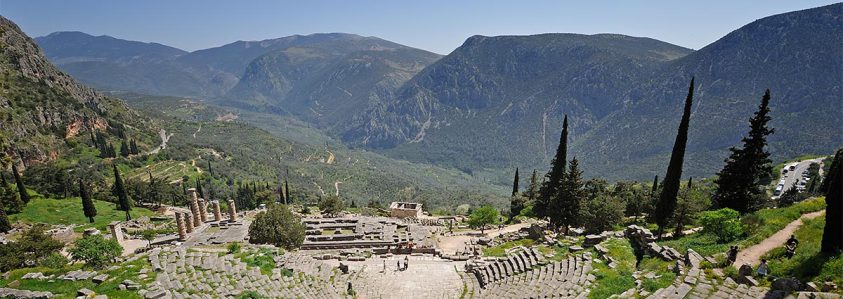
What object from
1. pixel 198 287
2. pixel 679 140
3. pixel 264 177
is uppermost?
pixel 679 140

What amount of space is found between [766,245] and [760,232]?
4.75ft

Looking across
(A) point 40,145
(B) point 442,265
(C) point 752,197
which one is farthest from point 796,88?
(A) point 40,145

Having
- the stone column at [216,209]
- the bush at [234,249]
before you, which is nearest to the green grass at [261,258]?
the bush at [234,249]

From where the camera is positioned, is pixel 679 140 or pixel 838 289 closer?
pixel 838 289

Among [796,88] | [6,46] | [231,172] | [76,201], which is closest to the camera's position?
[76,201]

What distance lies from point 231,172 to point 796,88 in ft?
749

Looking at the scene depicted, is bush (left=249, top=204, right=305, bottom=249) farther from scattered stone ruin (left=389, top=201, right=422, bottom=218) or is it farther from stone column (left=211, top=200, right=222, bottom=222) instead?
scattered stone ruin (left=389, top=201, right=422, bottom=218)

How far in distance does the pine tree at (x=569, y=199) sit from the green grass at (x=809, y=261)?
19.7 meters

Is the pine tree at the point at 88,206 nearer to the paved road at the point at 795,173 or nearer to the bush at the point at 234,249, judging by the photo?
the bush at the point at 234,249

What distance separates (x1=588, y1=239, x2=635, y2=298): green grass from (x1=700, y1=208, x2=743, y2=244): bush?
15.7ft

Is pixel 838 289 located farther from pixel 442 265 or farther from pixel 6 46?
pixel 6 46

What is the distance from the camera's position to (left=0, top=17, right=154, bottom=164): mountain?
87.9 m

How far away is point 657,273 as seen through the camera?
21656mm

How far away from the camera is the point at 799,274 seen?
17.2 metres
